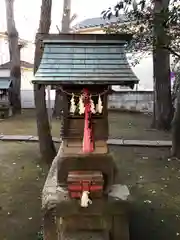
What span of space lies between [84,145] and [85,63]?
3.84ft

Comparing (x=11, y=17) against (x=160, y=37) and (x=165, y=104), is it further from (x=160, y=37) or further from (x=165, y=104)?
(x=160, y=37)

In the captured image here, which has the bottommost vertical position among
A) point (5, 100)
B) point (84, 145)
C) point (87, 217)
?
point (87, 217)

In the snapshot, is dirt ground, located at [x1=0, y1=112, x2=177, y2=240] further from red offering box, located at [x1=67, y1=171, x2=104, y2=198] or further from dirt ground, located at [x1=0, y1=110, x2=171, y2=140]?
red offering box, located at [x1=67, y1=171, x2=104, y2=198]

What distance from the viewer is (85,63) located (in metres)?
4.65

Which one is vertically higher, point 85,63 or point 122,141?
point 85,63

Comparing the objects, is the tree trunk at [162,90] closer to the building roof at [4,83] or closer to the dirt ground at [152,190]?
the dirt ground at [152,190]

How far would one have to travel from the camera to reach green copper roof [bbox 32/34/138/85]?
14.3 feet

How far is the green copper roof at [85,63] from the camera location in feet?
14.3

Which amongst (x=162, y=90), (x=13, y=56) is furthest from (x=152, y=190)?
(x=13, y=56)

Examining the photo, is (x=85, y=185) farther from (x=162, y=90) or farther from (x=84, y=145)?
(x=162, y=90)

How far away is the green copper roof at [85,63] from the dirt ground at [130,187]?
242 cm

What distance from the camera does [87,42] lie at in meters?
4.82

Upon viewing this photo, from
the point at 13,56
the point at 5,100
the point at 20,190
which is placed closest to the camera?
the point at 20,190

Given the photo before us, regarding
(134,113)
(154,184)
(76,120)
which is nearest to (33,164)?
(154,184)
